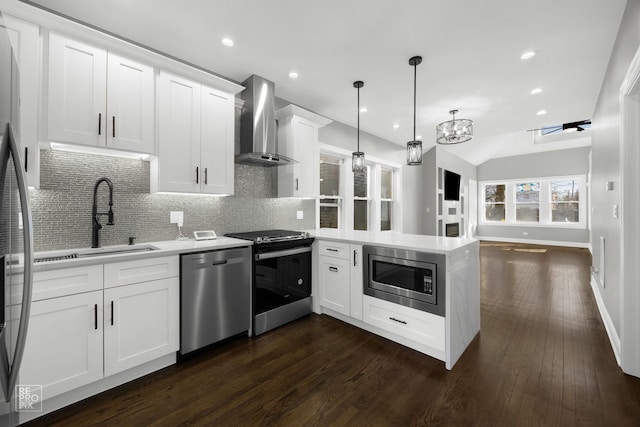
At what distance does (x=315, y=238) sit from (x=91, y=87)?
233cm

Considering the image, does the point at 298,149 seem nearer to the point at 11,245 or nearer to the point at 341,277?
the point at 341,277

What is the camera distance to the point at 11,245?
36.2 inches

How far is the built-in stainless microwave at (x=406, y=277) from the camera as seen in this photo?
212 centimetres

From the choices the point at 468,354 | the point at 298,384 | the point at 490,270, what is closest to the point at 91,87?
the point at 298,384

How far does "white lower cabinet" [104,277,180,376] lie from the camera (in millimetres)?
1772

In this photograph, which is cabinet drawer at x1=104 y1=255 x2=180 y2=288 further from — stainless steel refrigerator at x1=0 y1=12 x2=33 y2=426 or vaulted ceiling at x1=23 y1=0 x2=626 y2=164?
vaulted ceiling at x1=23 y1=0 x2=626 y2=164

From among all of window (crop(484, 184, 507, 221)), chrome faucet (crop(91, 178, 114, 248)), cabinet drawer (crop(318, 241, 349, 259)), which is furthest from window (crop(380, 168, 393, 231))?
window (crop(484, 184, 507, 221))

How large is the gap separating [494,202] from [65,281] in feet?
37.5

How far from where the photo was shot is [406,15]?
6.93 feet

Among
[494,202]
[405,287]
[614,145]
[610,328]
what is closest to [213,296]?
[405,287]

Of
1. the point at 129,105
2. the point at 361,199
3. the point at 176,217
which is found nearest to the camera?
the point at 129,105

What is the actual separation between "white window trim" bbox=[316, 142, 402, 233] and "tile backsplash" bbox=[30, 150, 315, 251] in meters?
A: 1.32

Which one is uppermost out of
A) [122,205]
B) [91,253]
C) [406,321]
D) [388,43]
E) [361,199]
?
[388,43]

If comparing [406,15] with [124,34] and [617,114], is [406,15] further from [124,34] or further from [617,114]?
[124,34]
